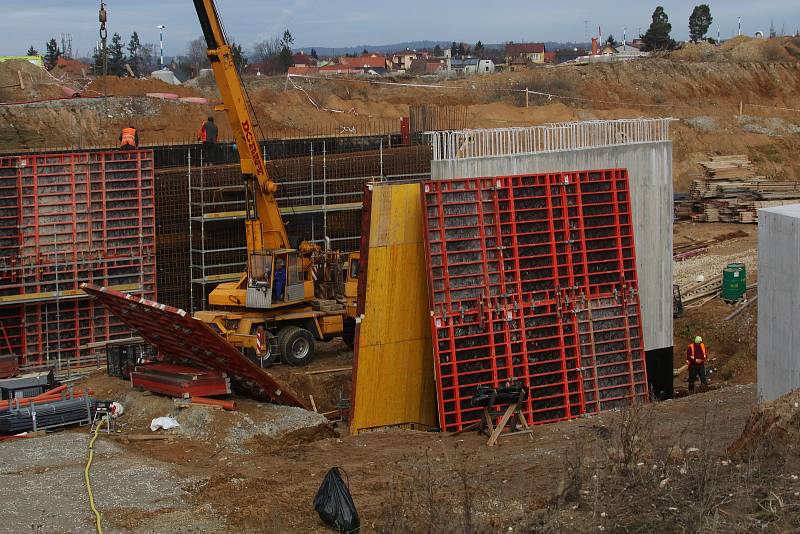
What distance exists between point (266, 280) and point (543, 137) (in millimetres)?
6354

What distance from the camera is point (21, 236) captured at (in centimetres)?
2352

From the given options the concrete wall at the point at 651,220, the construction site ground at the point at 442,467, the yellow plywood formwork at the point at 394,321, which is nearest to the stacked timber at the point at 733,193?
the construction site ground at the point at 442,467

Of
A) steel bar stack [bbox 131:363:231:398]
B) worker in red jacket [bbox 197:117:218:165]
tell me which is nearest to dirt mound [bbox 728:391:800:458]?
steel bar stack [bbox 131:363:231:398]

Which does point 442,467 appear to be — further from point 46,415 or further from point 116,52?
point 116,52

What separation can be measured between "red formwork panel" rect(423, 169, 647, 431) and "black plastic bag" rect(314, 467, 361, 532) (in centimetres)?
554

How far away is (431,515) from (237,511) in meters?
3.33

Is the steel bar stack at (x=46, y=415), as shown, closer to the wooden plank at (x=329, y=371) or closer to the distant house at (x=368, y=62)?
the wooden plank at (x=329, y=371)

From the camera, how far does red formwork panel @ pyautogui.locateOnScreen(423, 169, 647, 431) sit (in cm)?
1870

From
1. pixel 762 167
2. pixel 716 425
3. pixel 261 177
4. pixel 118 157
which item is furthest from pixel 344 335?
pixel 762 167

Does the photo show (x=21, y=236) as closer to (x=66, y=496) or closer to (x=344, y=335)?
(x=344, y=335)

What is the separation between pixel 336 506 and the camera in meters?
12.9

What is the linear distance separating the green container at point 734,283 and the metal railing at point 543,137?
671 cm

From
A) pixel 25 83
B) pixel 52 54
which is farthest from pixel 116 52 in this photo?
pixel 25 83

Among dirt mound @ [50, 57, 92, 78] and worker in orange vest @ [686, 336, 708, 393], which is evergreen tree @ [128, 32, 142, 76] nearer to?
dirt mound @ [50, 57, 92, 78]
